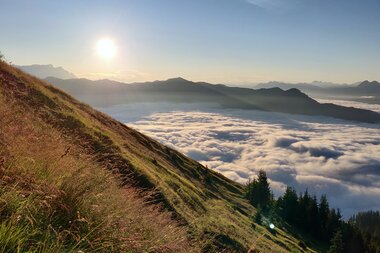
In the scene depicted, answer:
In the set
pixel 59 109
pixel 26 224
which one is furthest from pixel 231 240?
pixel 26 224

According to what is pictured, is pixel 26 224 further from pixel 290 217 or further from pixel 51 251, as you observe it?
pixel 290 217

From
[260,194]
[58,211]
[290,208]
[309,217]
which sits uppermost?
[58,211]

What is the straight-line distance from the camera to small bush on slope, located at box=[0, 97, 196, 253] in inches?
211

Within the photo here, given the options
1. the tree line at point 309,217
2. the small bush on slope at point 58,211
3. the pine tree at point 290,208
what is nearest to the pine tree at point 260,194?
the tree line at point 309,217

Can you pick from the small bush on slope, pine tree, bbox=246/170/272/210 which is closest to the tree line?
pine tree, bbox=246/170/272/210

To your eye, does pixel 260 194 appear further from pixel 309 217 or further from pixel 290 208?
pixel 309 217

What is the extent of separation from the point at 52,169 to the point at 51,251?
3176 millimetres

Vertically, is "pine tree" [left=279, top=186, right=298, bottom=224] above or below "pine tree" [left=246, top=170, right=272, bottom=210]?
below

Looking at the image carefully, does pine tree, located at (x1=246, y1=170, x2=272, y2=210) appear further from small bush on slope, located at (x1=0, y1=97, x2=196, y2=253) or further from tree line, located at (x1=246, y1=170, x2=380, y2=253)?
small bush on slope, located at (x1=0, y1=97, x2=196, y2=253)

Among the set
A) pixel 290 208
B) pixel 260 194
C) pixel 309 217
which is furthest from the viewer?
pixel 290 208

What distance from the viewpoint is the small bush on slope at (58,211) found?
5.35 meters

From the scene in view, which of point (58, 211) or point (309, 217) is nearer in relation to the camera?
point (58, 211)

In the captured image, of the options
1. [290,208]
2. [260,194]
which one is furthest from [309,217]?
[260,194]

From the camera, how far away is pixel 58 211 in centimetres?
659
